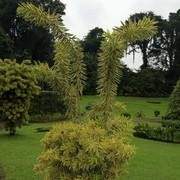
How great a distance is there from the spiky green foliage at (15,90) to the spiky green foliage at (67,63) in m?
8.21

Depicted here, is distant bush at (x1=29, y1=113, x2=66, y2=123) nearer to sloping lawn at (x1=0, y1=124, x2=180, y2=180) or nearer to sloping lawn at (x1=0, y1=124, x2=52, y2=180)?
sloping lawn at (x1=0, y1=124, x2=52, y2=180)

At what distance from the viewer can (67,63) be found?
578 centimetres

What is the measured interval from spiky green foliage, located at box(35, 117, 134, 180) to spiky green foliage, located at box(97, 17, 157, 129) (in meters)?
0.56

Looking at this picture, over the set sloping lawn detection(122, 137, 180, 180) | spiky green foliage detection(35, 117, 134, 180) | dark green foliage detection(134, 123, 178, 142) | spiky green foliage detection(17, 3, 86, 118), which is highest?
spiky green foliage detection(17, 3, 86, 118)

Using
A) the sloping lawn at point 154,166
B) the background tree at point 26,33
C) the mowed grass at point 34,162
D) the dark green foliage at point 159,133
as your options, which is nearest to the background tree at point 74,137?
the mowed grass at point 34,162

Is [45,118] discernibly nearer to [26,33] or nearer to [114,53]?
[114,53]

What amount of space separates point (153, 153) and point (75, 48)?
23.8ft

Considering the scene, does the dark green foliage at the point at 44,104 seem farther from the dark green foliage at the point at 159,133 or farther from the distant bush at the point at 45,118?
the dark green foliage at the point at 159,133

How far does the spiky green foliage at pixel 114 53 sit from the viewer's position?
482cm

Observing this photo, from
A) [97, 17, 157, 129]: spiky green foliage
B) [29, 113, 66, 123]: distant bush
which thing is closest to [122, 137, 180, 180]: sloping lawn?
[97, 17, 157, 129]: spiky green foliage

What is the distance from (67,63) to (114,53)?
1216mm

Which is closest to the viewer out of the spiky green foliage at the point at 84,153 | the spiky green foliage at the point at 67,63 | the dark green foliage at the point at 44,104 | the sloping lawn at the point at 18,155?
the spiky green foliage at the point at 84,153

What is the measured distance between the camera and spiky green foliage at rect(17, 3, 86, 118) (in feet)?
17.0

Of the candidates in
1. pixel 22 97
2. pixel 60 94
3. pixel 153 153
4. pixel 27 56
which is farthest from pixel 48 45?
pixel 60 94
